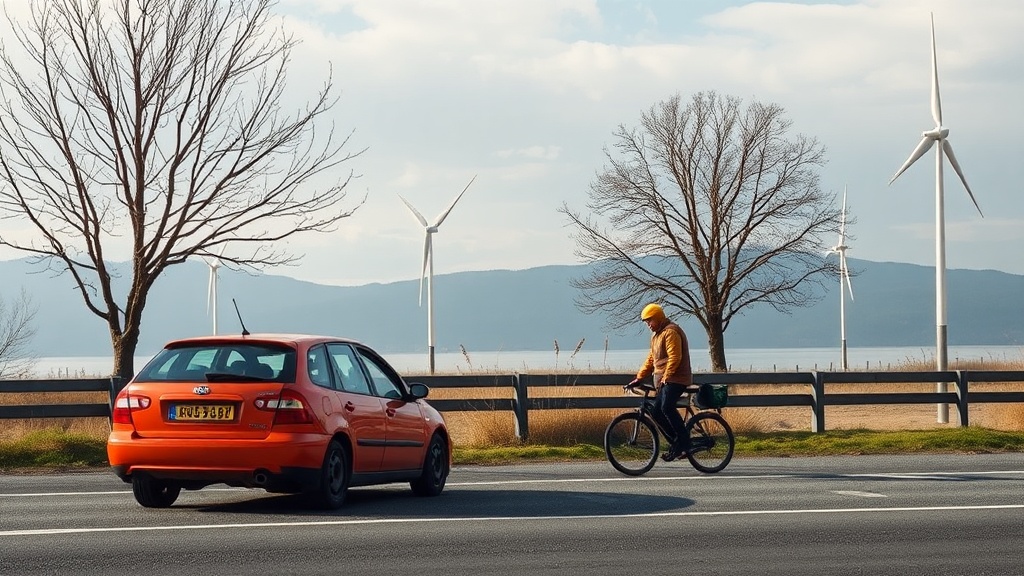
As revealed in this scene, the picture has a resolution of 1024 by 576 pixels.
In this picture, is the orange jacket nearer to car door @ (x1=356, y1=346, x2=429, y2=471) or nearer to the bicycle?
the bicycle

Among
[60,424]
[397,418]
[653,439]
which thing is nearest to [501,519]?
[397,418]

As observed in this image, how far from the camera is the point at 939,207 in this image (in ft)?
101

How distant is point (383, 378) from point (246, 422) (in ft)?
7.00

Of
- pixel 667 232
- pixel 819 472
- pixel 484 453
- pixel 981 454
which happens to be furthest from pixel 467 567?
pixel 667 232

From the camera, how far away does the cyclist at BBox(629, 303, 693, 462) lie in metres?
14.5

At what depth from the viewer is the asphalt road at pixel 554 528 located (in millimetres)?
8047

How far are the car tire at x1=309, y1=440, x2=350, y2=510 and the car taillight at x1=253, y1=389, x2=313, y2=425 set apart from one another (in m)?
0.38

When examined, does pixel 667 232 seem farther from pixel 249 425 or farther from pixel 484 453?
pixel 249 425

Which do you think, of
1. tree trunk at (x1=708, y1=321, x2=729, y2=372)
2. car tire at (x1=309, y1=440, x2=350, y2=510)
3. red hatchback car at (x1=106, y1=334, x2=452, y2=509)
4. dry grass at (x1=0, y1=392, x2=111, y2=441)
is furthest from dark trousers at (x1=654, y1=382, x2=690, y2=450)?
tree trunk at (x1=708, y1=321, x2=729, y2=372)

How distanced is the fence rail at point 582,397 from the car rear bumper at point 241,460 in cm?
756

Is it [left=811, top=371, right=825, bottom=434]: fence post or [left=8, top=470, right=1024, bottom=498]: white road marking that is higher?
[left=811, top=371, right=825, bottom=434]: fence post

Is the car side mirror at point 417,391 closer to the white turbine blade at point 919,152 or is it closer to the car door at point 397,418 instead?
the car door at point 397,418

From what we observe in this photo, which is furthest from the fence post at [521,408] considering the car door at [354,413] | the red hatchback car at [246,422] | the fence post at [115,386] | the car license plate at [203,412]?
the car license plate at [203,412]

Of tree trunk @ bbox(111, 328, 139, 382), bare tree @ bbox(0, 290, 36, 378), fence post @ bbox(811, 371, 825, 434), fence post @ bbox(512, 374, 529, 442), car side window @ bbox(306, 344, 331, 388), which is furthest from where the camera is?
bare tree @ bbox(0, 290, 36, 378)
